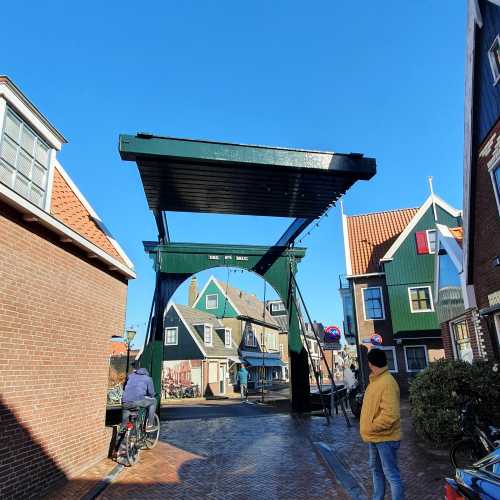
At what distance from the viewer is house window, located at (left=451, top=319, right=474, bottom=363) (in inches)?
408

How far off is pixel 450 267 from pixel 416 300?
31.4 feet

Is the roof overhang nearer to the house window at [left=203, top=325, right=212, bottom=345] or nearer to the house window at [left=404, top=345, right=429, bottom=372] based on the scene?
the house window at [left=404, top=345, right=429, bottom=372]

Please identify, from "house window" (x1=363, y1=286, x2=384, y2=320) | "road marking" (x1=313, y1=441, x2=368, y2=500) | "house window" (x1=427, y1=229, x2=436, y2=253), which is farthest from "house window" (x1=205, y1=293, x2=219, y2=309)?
"road marking" (x1=313, y1=441, x2=368, y2=500)

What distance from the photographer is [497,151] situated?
7.82m

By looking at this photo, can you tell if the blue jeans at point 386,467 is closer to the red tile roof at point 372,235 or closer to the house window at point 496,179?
the house window at point 496,179

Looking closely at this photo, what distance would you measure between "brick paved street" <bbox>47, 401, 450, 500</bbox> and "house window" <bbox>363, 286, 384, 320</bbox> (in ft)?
37.5

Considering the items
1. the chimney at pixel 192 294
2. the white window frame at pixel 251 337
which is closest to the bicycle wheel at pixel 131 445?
the white window frame at pixel 251 337

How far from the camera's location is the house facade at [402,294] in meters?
19.4

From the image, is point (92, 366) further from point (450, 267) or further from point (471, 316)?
point (450, 267)

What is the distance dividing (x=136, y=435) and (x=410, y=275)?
17109 mm

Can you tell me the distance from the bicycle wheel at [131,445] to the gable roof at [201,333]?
21850mm

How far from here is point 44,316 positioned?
552 centimetres

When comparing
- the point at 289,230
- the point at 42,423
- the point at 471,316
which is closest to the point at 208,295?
the point at 289,230

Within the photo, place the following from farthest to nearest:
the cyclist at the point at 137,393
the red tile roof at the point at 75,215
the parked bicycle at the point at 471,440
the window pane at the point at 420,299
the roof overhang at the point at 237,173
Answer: the window pane at the point at 420,299, the roof overhang at the point at 237,173, the cyclist at the point at 137,393, the red tile roof at the point at 75,215, the parked bicycle at the point at 471,440
